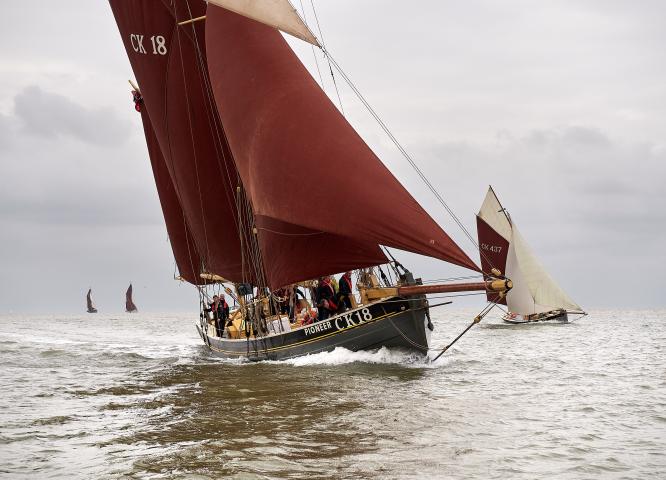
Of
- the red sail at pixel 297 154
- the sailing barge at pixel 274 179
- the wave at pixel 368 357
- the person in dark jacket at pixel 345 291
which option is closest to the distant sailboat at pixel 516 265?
the sailing barge at pixel 274 179

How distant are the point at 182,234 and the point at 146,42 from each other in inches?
381

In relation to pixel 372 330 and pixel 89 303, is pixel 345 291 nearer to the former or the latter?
pixel 372 330

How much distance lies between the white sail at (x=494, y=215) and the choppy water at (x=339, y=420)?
31992 mm

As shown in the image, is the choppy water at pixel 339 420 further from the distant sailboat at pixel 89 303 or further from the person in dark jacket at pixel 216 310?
the distant sailboat at pixel 89 303

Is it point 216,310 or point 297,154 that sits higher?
point 297,154

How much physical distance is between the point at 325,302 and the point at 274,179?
4585 mm

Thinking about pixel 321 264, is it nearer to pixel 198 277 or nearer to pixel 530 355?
pixel 530 355

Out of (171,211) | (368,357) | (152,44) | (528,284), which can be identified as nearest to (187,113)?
(152,44)

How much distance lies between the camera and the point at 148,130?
35.9 meters

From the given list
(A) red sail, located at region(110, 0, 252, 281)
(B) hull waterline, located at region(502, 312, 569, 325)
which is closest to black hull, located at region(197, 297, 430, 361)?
(A) red sail, located at region(110, 0, 252, 281)

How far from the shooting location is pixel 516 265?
180ft

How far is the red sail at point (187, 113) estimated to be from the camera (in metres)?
29.3

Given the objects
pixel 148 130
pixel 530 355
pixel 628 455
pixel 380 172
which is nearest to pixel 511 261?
pixel 530 355

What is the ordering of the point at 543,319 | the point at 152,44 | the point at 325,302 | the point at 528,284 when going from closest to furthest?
the point at 325,302, the point at 152,44, the point at 528,284, the point at 543,319
